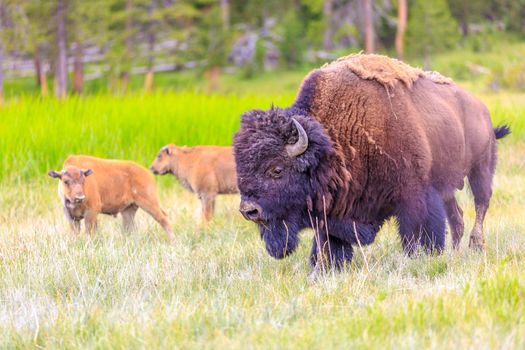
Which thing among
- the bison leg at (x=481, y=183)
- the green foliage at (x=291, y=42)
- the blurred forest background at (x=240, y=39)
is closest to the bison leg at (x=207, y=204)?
the bison leg at (x=481, y=183)

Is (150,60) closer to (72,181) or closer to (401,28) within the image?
(401,28)

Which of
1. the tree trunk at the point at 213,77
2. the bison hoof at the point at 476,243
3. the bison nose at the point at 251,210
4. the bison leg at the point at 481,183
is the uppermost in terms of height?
the bison nose at the point at 251,210

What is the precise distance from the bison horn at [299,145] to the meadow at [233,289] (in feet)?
2.94

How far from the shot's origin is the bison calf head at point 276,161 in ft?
19.7

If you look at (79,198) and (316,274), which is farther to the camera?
(79,198)

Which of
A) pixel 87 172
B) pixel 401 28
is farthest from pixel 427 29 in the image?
pixel 87 172

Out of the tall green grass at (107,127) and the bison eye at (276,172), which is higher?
the bison eye at (276,172)

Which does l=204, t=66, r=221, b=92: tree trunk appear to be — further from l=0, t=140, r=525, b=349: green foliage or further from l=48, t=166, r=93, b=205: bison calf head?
l=0, t=140, r=525, b=349: green foliage

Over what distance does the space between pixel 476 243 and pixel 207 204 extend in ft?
12.7

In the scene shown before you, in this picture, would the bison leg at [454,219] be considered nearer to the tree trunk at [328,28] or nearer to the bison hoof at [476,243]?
the bison hoof at [476,243]

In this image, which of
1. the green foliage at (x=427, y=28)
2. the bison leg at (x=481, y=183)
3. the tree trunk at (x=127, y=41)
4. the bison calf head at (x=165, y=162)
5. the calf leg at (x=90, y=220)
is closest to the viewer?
the bison leg at (x=481, y=183)

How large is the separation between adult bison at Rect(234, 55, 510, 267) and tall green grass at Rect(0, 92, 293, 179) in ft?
20.2

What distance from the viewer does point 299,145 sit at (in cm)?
598

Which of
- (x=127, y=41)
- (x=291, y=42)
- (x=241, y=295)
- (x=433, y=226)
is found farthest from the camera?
(x=291, y=42)
